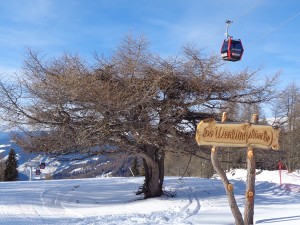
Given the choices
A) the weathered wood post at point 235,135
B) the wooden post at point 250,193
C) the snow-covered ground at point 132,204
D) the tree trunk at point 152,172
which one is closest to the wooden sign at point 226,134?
the weathered wood post at point 235,135

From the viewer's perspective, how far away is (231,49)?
38.4 feet

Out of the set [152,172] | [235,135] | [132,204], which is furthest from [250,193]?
[152,172]

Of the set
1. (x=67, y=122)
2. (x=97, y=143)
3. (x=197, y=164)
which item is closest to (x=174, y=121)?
(x=97, y=143)

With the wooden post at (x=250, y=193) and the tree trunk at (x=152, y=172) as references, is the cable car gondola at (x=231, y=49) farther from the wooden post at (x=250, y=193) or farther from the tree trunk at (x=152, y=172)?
the tree trunk at (x=152, y=172)

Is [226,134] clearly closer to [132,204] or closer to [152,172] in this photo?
[132,204]

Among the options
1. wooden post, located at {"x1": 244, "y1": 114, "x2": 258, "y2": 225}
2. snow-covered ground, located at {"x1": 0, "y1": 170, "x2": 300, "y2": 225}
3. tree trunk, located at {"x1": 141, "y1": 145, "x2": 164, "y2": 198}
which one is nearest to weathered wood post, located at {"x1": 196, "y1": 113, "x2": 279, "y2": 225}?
wooden post, located at {"x1": 244, "y1": 114, "x2": 258, "y2": 225}

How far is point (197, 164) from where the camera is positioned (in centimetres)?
4666

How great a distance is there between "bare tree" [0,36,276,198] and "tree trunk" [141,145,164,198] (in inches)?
18.9

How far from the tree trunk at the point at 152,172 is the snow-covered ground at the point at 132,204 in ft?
2.05

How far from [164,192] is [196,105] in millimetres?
3849

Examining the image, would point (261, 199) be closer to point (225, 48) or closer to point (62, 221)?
point (225, 48)

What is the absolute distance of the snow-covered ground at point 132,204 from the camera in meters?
11.3

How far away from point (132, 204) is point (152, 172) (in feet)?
6.69

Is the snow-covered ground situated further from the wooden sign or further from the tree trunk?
the wooden sign
